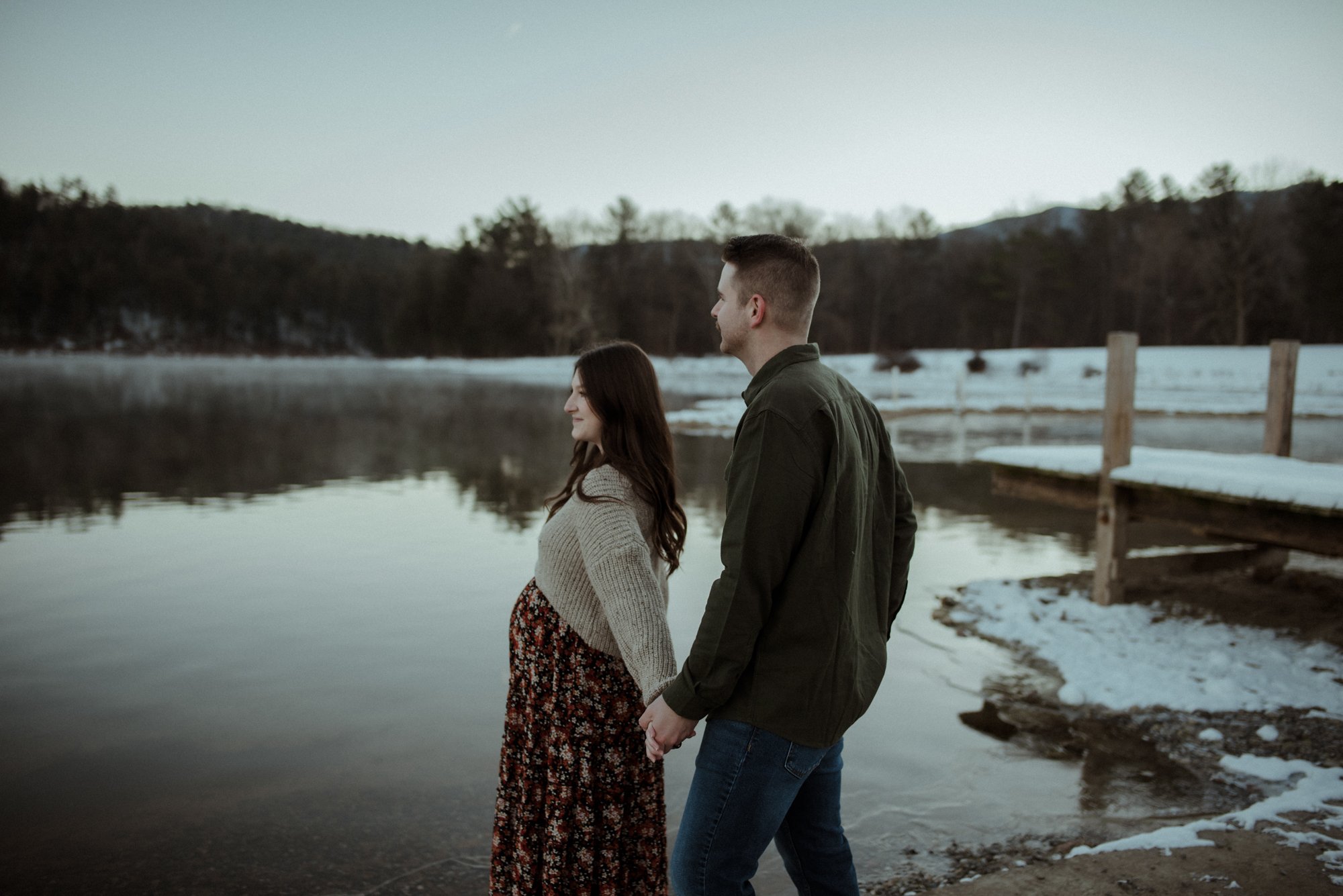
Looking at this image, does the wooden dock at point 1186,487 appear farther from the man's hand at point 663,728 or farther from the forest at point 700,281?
the forest at point 700,281

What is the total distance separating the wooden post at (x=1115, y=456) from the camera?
6.22 meters

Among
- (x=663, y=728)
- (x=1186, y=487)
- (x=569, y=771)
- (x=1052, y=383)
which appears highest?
(x=1052, y=383)

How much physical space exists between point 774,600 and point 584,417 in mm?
811

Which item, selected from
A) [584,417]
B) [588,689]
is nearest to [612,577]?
[588,689]

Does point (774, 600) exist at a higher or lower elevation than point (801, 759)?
higher

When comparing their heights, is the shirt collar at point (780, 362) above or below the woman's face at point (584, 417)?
above

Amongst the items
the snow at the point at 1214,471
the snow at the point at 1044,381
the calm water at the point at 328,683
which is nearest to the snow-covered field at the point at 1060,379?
the snow at the point at 1044,381

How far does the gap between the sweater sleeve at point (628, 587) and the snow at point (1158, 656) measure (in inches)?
147

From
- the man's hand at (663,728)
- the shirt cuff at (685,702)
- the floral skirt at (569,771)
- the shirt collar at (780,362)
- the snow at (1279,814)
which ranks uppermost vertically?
the shirt collar at (780,362)

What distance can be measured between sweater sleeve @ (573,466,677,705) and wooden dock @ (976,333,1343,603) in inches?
176

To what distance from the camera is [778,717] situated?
1.83 metres

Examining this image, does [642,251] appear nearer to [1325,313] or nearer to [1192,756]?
[1325,313]

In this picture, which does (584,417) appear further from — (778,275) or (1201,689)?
(1201,689)

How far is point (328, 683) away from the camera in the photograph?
17.1 feet
